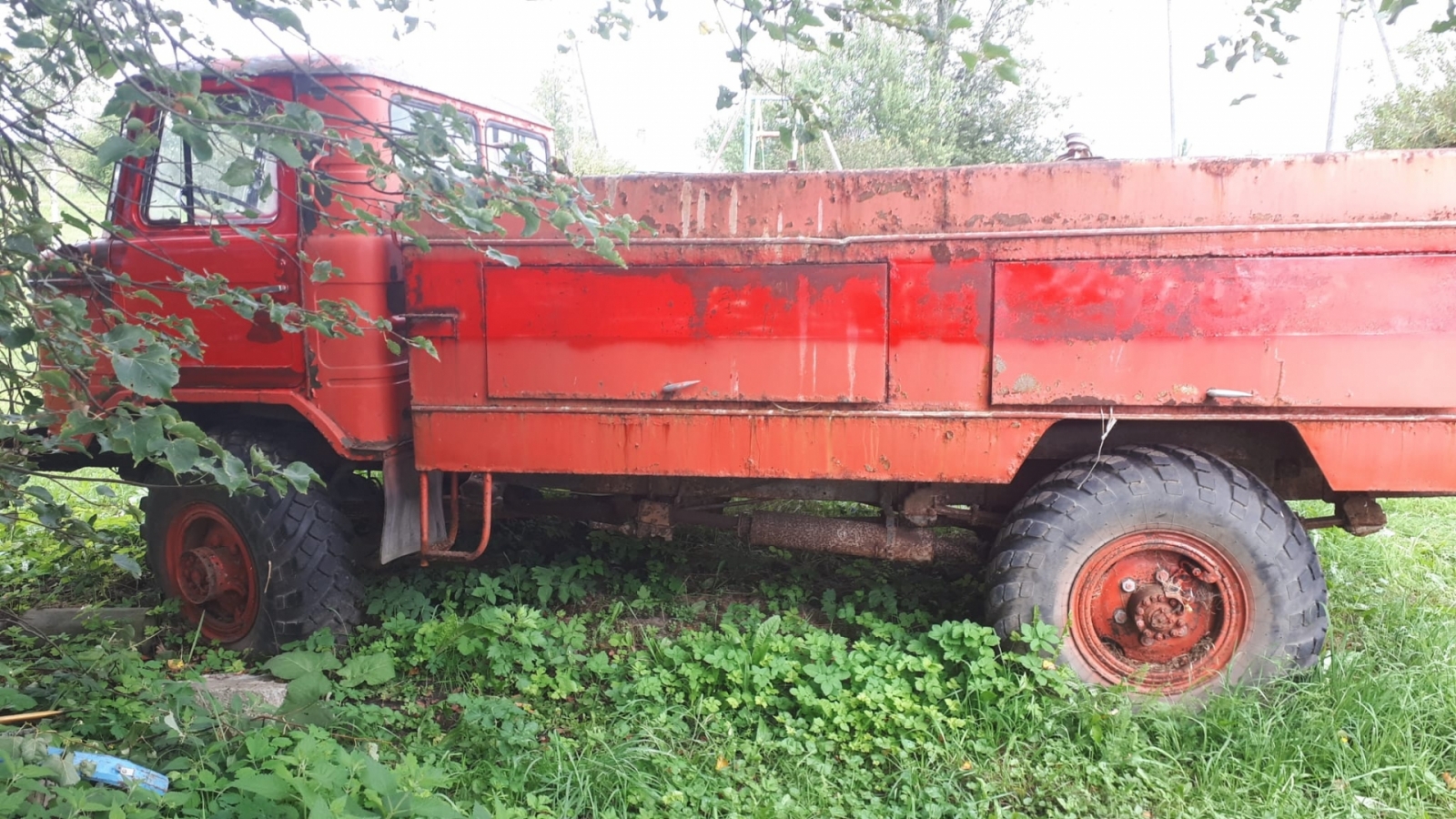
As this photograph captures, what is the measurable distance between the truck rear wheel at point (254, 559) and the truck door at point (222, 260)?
294mm

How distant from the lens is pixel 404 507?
11.5 feet

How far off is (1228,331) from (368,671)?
3.15m

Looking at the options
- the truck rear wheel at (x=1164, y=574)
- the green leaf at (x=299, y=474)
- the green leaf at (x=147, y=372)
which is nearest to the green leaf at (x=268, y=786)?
the green leaf at (x=299, y=474)

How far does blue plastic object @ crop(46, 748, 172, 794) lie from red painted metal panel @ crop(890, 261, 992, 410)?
96.9 inches

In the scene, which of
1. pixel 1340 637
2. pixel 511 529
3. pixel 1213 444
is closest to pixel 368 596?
pixel 511 529

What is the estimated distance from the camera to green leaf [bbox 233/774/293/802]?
2127 mm

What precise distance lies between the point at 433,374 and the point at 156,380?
172cm

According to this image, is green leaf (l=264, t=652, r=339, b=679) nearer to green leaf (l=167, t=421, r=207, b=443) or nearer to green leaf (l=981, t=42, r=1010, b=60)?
green leaf (l=167, t=421, r=207, b=443)

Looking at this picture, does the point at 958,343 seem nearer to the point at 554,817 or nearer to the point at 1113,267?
the point at 1113,267

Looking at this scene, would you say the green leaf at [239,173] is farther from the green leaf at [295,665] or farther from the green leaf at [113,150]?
the green leaf at [295,665]

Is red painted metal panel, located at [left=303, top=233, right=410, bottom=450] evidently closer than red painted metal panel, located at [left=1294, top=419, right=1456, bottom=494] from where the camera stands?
No

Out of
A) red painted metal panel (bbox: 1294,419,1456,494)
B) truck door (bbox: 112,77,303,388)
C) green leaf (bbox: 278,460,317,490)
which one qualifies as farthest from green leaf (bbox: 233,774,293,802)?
red painted metal panel (bbox: 1294,419,1456,494)

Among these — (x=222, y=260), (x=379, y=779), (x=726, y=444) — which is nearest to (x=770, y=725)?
(x=726, y=444)

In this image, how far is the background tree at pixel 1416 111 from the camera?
12.5 m
